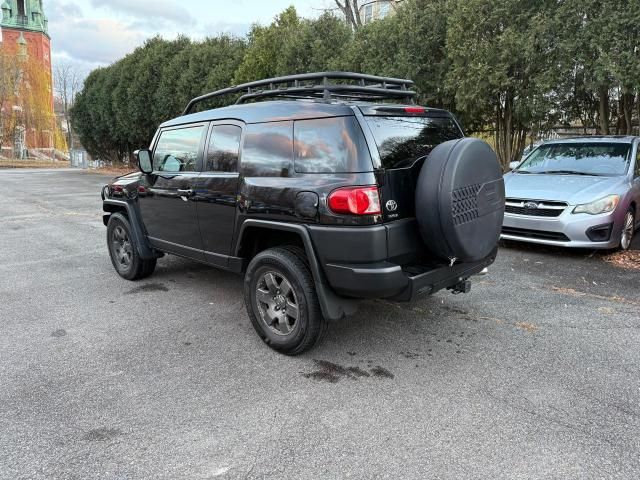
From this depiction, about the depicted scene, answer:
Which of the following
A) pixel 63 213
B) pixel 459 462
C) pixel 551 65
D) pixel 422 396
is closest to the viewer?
pixel 459 462

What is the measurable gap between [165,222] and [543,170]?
18.5 ft

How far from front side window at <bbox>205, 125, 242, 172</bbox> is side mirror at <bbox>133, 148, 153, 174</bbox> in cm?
115

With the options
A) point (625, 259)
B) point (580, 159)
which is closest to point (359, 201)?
point (625, 259)

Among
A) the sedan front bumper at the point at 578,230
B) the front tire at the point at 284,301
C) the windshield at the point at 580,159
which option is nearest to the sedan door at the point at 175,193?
the front tire at the point at 284,301

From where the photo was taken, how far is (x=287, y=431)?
274 cm

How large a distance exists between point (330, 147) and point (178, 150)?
214cm

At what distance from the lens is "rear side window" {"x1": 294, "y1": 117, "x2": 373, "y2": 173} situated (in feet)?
10.5

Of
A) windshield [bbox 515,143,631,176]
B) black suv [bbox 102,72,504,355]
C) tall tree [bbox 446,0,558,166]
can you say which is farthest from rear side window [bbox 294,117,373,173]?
tall tree [bbox 446,0,558,166]

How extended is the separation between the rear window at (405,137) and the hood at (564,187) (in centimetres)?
311

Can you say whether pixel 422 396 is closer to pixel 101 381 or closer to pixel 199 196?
pixel 101 381

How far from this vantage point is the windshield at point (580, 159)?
6969 mm

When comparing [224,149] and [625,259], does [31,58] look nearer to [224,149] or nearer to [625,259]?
[224,149]

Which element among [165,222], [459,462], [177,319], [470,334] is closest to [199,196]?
[165,222]

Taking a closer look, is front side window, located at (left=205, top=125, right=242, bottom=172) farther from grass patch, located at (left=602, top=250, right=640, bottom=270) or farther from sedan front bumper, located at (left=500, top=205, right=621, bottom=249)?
grass patch, located at (left=602, top=250, right=640, bottom=270)
